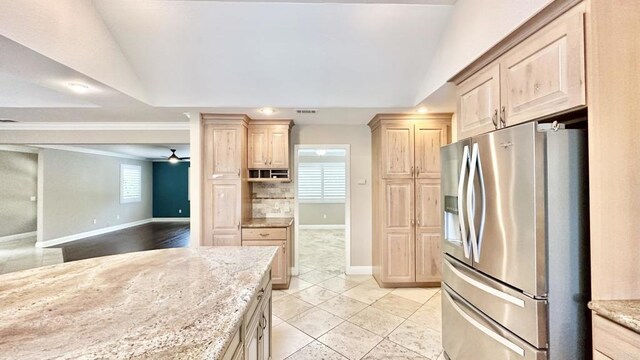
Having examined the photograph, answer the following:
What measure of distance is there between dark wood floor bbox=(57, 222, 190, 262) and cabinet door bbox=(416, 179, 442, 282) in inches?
220

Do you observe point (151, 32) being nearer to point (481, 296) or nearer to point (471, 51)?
point (471, 51)

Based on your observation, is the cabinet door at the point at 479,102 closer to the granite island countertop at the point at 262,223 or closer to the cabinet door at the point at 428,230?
the cabinet door at the point at 428,230

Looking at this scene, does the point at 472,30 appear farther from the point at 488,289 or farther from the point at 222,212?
the point at 222,212

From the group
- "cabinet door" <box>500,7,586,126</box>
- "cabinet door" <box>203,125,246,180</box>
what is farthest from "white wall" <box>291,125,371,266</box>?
"cabinet door" <box>500,7,586,126</box>

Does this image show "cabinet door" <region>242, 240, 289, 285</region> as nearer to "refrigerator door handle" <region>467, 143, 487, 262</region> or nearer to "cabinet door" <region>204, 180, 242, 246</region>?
"cabinet door" <region>204, 180, 242, 246</region>

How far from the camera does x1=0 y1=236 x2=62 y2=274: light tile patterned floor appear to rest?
4875 millimetres

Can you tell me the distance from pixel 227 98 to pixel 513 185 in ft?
9.53

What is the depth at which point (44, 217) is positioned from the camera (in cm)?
644

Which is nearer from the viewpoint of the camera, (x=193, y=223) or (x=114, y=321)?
(x=114, y=321)

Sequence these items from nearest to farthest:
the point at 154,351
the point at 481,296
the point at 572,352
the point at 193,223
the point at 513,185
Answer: the point at 154,351 → the point at 572,352 → the point at 513,185 → the point at 481,296 → the point at 193,223

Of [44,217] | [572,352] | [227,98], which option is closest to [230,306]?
[572,352]

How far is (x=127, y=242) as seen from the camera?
22.6 ft

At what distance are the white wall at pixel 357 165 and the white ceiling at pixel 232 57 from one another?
72cm

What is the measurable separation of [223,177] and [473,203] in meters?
2.99
